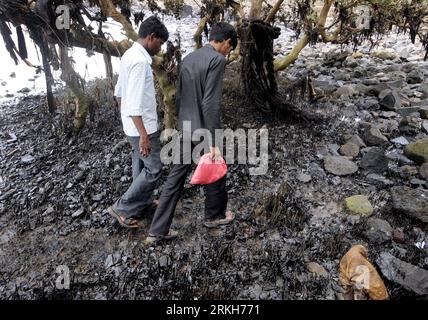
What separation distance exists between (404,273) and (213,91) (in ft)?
6.95

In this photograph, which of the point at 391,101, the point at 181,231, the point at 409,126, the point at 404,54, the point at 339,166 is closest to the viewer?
the point at 181,231

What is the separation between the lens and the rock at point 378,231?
124 inches

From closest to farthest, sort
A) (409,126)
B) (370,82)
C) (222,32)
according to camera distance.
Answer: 1. (222,32)
2. (409,126)
3. (370,82)

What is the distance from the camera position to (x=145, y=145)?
9.08 ft

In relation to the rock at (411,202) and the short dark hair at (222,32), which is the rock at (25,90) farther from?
the rock at (411,202)

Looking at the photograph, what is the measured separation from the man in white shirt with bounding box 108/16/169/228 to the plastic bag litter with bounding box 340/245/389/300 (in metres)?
1.80

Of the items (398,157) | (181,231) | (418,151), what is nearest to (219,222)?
(181,231)

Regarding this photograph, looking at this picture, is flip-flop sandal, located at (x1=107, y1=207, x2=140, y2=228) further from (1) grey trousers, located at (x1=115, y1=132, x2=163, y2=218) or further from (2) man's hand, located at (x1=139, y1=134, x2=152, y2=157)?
(2) man's hand, located at (x1=139, y1=134, x2=152, y2=157)

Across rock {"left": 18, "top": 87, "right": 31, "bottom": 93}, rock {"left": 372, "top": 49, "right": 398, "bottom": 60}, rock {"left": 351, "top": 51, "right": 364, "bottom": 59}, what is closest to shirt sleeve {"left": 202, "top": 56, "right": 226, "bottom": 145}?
rock {"left": 18, "top": 87, "right": 31, "bottom": 93}

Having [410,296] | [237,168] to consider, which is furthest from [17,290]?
[410,296]

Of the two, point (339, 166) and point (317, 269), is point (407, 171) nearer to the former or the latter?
point (339, 166)

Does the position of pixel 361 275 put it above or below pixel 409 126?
below

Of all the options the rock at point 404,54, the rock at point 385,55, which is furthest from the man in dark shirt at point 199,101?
the rock at point 404,54

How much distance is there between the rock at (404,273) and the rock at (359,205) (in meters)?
0.65
